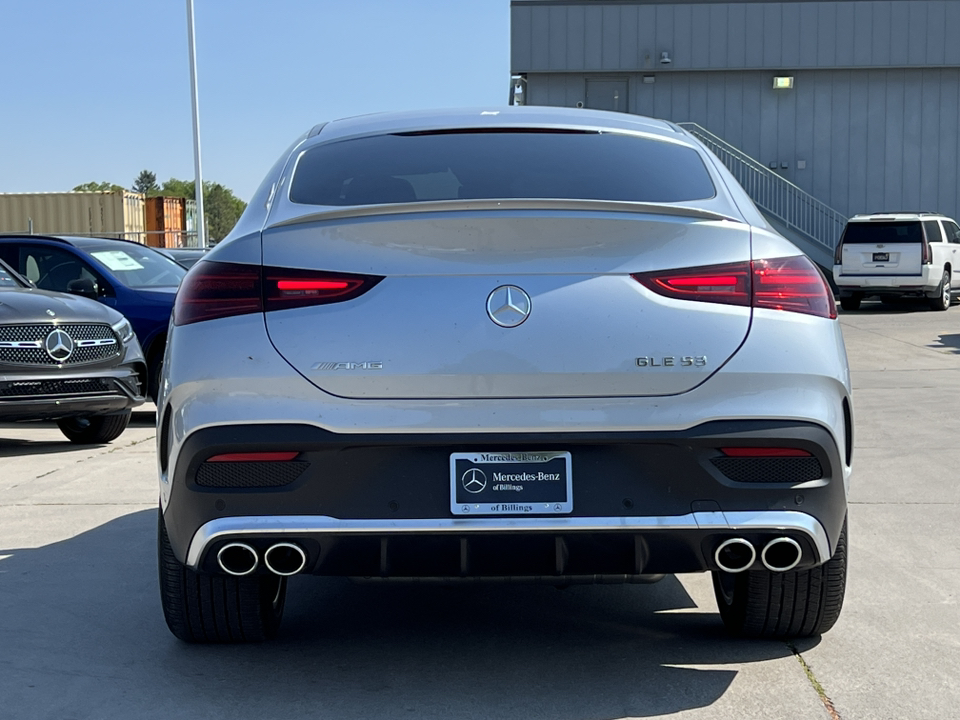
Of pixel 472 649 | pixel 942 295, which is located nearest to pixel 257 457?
pixel 472 649

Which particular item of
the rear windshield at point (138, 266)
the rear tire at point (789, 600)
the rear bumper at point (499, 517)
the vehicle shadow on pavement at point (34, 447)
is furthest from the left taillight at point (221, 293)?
the rear windshield at point (138, 266)

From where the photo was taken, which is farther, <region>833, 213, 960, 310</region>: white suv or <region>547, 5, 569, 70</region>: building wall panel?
<region>547, 5, 569, 70</region>: building wall panel

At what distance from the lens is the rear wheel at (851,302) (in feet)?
81.5

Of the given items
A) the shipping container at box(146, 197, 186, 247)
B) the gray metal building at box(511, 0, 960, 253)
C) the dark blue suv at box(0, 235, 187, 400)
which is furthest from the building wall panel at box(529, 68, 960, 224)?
the dark blue suv at box(0, 235, 187, 400)

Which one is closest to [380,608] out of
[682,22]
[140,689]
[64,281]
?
[140,689]

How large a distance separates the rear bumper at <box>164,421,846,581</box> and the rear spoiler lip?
593 millimetres

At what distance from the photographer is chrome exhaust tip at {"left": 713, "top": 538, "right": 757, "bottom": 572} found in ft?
11.3

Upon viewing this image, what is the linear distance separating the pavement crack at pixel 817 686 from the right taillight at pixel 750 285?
3.43 ft

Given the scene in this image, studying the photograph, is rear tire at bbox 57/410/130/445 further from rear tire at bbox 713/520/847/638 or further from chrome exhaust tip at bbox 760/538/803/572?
chrome exhaust tip at bbox 760/538/803/572

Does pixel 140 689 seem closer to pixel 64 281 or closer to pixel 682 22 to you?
pixel 64 281

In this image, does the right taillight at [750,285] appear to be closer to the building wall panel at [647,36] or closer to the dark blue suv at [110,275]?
the dark blue suv at [110,275]

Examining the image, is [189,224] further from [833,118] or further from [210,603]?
[210,603]

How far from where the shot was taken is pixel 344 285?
3.47 metres

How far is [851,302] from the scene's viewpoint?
984 inches
